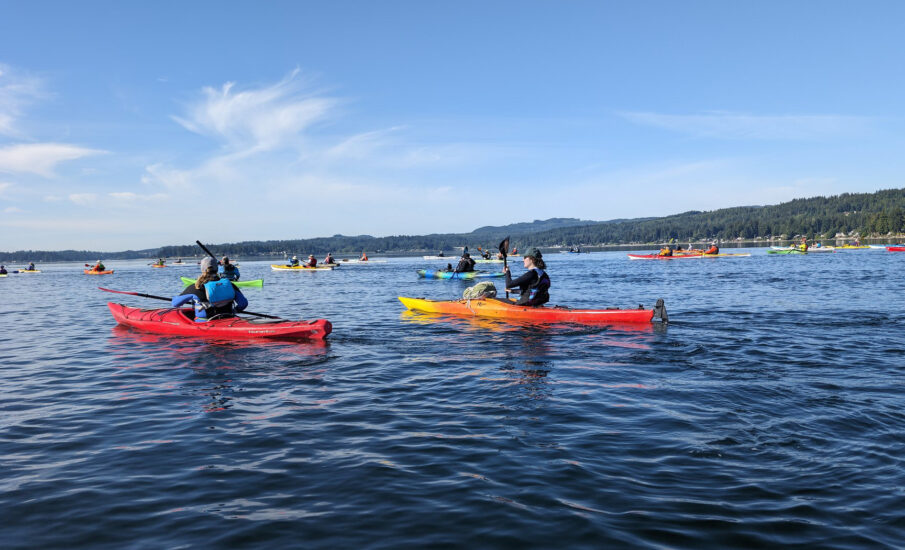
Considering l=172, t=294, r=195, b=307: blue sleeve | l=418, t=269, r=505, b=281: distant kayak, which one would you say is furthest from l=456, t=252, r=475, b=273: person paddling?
l=172, t=294, r=195, b=307: blue sleeve

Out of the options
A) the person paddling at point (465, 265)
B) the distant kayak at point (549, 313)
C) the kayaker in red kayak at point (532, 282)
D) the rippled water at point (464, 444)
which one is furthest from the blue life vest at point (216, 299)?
the person paddling at point (465, 265)

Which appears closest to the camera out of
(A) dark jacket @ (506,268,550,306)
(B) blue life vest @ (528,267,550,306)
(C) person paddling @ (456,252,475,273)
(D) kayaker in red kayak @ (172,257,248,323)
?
(D) kayaker in red kayak @ (172,257,248,323)

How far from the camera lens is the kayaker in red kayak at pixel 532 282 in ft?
48.5

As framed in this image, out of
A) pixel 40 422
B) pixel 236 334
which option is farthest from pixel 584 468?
pixel 236 334

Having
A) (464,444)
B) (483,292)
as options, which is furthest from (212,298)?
(464,444)

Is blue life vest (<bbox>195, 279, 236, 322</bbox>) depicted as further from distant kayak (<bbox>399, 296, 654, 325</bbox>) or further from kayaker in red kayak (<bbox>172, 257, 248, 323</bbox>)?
distant kayak (<bbox>399, 296, 654, 325</bbox>)

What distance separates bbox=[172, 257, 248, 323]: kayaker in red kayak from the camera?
13445mm

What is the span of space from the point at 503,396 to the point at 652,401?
2135mm

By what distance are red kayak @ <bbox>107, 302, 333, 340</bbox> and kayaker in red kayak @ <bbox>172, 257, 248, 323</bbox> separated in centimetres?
26

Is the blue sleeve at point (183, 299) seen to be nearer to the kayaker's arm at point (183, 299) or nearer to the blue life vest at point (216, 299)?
the kayaker's arm at point (183, 299)

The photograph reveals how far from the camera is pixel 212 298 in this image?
44.5ft

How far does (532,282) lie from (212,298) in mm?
8451

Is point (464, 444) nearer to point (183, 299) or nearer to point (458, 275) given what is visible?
point (183, 299)

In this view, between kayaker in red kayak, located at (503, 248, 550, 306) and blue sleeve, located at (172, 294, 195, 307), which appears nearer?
blue sleeve, located at (172, 294, 195, 307)
